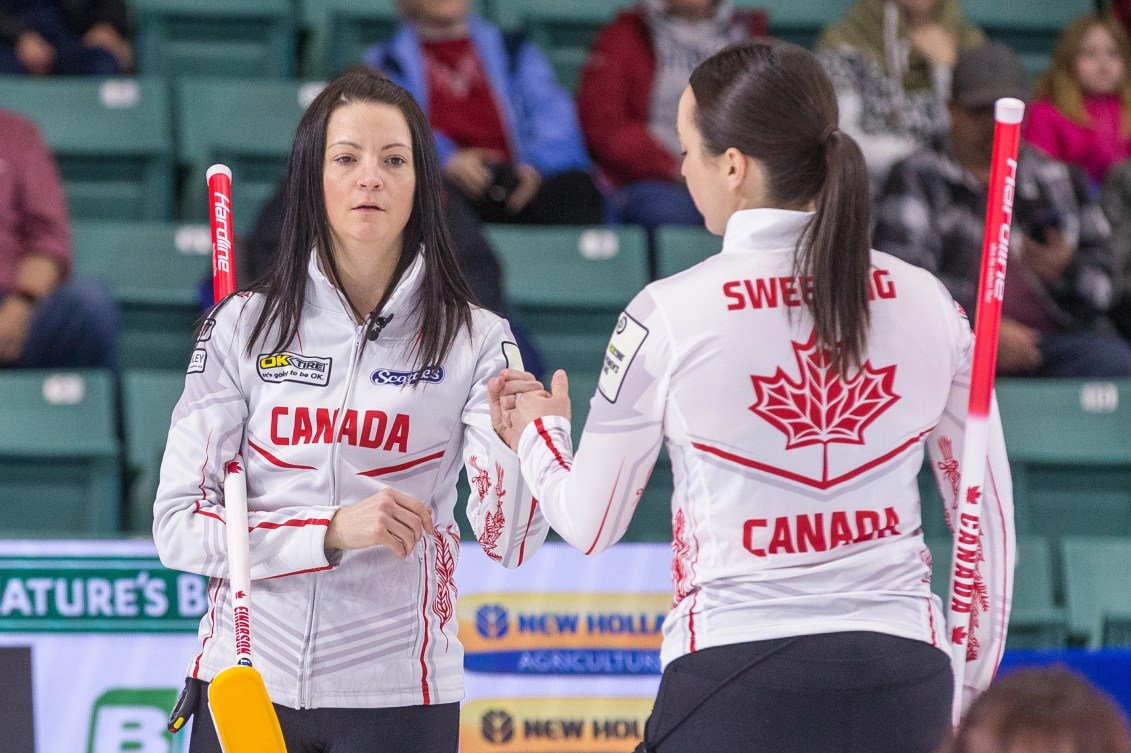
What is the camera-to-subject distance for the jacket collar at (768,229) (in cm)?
183

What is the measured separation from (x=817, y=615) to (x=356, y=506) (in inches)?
24.3

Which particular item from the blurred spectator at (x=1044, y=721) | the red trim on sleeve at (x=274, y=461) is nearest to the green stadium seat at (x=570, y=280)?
the red trim on sleeve at (x=274, y=461)

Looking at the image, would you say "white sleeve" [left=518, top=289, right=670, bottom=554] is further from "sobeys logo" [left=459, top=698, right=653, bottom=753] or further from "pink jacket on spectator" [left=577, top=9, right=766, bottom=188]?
"pink jacket on spectator" [left=577, top=9, right=766, bottom=188]

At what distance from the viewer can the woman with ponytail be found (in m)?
1.76

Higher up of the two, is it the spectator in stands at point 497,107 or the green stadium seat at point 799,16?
the green stadium seat at point 799,16

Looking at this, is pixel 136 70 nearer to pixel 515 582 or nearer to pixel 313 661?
pixel 515 582

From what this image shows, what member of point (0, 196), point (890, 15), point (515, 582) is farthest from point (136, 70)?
point (515, 582)

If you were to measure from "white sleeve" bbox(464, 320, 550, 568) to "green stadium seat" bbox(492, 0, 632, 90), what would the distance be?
3.80 m

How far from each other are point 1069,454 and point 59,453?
281 centimetres

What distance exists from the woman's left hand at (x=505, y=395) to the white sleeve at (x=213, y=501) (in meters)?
0.25

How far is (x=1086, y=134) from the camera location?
540 centimetres

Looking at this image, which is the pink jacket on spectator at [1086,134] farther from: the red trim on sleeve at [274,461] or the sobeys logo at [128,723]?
the red trim on sleeve at [274,461]

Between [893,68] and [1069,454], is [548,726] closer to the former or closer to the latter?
[1069,454]

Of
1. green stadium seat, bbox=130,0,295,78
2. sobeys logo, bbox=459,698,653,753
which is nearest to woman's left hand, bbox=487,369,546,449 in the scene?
sobeys logo, bbox=459,698,653,753
